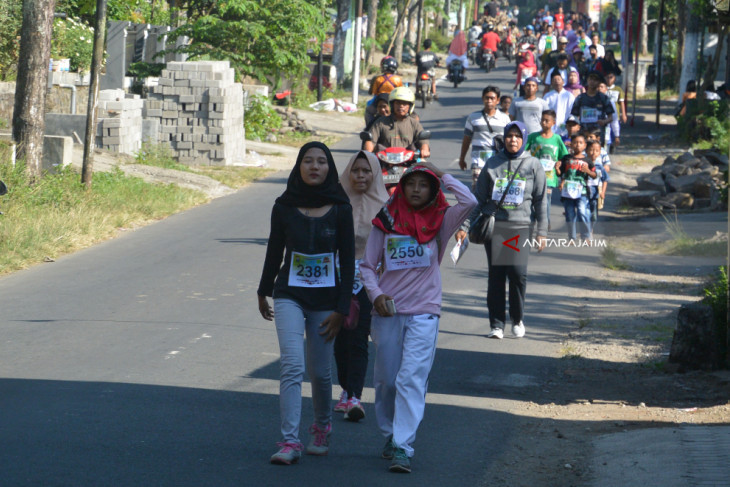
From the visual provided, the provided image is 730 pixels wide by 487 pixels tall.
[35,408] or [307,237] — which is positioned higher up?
[307,237]

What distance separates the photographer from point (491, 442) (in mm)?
6672

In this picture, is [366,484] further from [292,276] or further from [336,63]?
[336,63]

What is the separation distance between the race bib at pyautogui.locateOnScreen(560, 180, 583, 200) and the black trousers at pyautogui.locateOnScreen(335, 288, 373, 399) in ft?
24.1

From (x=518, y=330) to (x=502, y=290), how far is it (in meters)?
0.47

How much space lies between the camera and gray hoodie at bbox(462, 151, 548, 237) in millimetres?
9383

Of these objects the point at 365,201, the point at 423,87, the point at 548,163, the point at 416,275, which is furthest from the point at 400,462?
the point at 423,87

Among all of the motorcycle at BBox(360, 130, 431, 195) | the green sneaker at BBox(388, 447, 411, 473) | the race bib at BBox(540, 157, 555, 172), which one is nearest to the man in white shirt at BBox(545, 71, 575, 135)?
the race bib at BBox(540, 157, 555, 172)

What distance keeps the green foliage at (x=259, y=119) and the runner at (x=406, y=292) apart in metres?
20.2

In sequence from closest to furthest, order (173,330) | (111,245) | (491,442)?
1. (491,442)
2. (173,330)
3. (111,245)

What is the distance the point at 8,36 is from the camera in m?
24.1

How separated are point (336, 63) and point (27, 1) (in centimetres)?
2450

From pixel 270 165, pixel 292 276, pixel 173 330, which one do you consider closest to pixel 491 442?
pixel 292 276

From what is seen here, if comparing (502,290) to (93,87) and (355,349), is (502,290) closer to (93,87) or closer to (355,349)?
(355,349)

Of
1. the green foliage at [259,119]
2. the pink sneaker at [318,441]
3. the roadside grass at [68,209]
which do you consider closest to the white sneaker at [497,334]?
the pink sneaker at [318,441]
